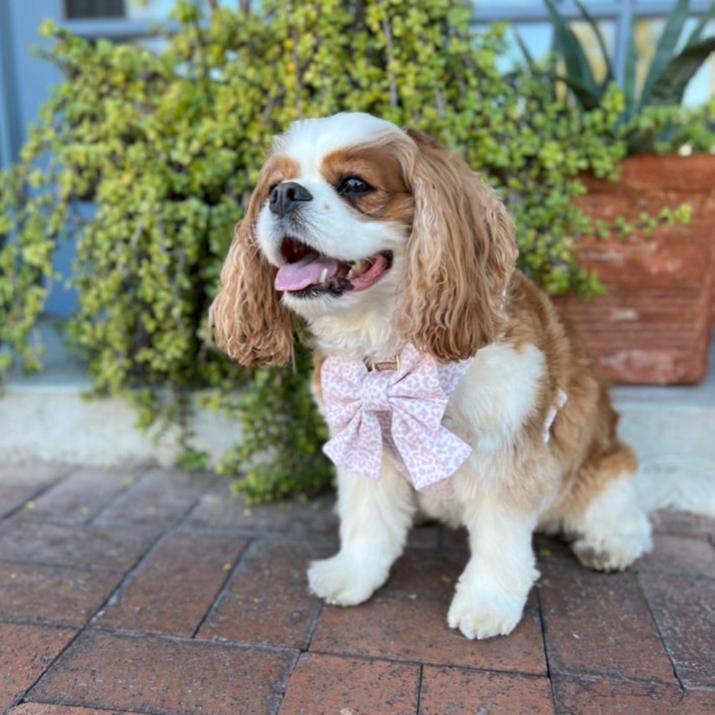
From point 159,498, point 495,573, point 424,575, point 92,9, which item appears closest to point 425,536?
point 424,575

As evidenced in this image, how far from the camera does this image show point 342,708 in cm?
194

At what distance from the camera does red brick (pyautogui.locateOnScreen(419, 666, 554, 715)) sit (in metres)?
1.93

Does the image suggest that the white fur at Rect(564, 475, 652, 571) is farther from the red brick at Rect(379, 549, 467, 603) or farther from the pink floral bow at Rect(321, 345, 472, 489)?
the pink floral bow at Rect(321, 345, 472, 489)

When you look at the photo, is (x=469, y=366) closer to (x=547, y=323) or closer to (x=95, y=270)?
(x=547, y=323)

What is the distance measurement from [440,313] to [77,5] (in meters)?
3.70

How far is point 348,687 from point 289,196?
136cm

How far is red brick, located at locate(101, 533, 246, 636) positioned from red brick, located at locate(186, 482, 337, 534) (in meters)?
0.13

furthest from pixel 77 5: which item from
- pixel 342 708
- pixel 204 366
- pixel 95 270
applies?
pixel 342 708

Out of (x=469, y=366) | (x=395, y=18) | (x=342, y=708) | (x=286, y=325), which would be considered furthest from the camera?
(x=395, y=18)

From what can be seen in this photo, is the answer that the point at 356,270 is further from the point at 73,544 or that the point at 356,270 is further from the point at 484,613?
the point at 73,544

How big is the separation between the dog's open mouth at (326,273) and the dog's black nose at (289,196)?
97mm

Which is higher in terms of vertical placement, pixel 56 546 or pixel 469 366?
pixel 469 366

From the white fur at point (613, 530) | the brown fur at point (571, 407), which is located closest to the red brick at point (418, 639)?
the white fur at point (613, 530)

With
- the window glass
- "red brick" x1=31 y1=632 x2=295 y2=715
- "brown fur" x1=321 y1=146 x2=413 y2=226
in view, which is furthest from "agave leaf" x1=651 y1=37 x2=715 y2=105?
the window glass
